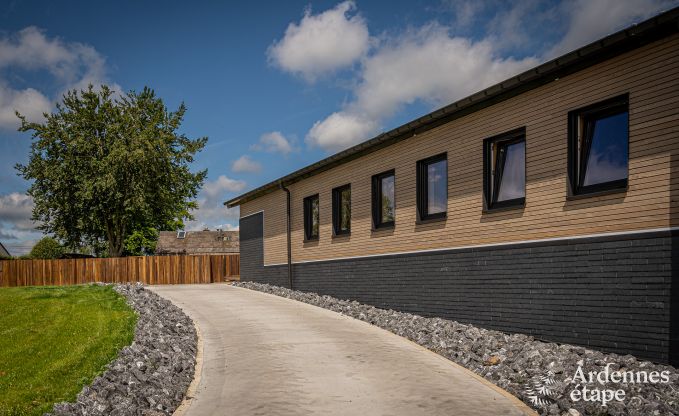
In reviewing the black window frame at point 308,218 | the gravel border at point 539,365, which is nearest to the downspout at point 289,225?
the black window frame at point 308,218

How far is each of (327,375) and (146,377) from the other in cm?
251

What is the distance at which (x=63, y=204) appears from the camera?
4000 cm

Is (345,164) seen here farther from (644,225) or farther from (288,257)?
(644,225)

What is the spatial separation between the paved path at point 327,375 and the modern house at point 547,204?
2245 mm

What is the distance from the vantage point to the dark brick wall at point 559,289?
8.38 metres

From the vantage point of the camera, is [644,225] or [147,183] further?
[147,183]

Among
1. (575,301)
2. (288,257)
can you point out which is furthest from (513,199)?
(288,257)

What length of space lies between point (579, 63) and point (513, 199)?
2902mm

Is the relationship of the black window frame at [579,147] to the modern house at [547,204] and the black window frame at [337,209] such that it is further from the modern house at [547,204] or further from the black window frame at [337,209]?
the black window frame at [337,209]

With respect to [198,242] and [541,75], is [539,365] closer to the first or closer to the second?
[541,75]

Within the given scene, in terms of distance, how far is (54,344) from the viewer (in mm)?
11234

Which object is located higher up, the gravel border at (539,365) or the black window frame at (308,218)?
the black window frame at (308,218)

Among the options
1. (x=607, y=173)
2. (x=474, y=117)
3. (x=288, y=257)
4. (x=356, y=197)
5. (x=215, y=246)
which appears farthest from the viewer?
(x=215, y=246)

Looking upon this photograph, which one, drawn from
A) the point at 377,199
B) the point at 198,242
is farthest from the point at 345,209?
the point at 198,242
